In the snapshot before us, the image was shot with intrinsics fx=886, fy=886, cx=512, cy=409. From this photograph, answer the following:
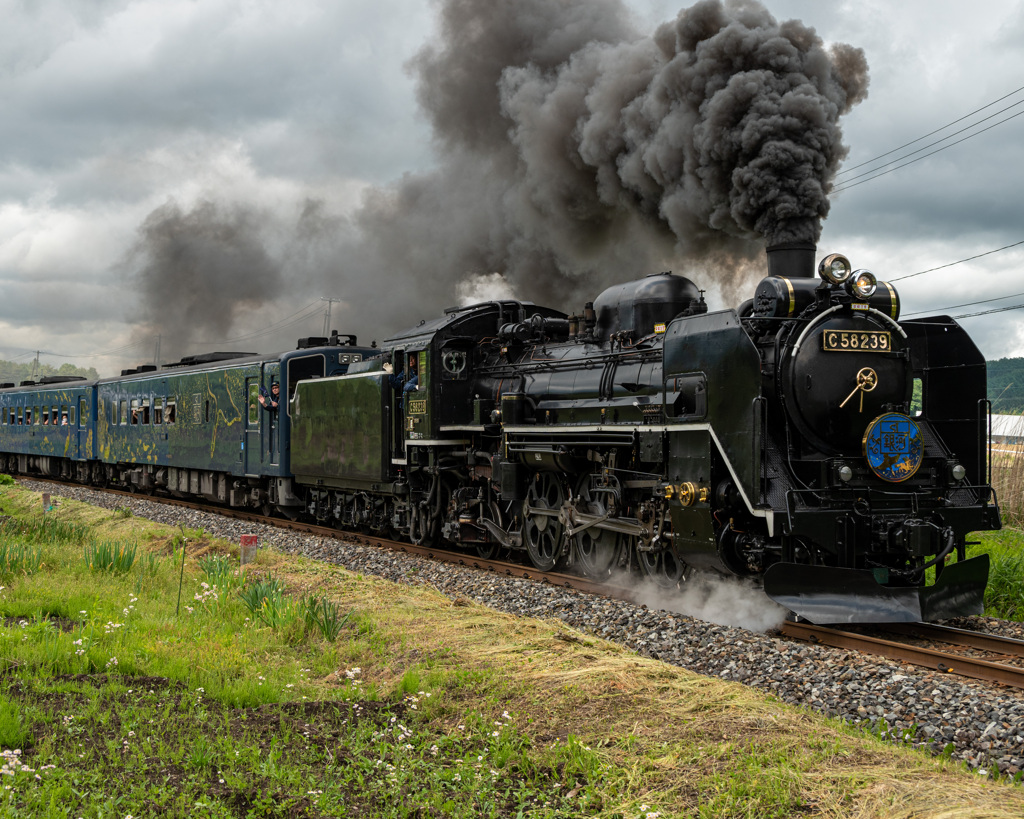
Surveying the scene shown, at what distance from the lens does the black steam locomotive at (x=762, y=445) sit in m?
7.01

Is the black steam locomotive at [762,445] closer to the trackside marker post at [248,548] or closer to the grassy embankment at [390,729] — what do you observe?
the grassy embankment at [390,729]

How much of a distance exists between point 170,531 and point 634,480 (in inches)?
297

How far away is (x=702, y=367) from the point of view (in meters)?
7.52

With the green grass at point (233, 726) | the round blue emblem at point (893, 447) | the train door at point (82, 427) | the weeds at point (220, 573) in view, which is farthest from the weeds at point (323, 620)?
the train door at point (82, 427)

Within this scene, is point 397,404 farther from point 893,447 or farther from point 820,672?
point 820,672

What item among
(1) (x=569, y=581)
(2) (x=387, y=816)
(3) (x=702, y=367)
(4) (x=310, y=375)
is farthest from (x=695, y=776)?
(4) (x=310, y=375)

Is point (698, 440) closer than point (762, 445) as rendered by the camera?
No

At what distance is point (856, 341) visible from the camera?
291 inches

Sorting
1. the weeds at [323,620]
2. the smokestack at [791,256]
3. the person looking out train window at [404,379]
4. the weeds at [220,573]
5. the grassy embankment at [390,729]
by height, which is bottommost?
the grassy embankment at [390,729]

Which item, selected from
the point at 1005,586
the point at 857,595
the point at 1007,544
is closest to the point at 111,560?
the point at 857,595

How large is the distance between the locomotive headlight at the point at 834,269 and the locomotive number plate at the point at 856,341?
445 millimetres

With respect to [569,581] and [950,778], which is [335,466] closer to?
[569,581]

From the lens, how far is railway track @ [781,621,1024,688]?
18.9ft

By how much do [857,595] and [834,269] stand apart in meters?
2.67
